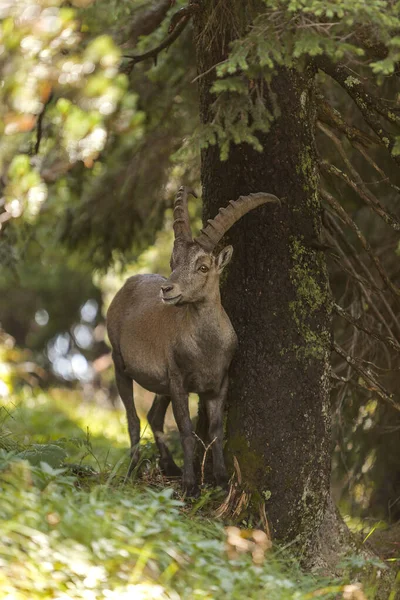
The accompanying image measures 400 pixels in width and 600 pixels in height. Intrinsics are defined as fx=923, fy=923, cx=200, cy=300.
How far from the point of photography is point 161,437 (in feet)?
25.1

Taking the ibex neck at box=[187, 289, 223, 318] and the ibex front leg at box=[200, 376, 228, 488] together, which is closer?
the ibex front leg at box=[200, 376, 228, 488]

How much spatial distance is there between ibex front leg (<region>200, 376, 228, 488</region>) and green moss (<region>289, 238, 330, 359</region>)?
0.67 meters

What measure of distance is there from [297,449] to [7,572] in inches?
105

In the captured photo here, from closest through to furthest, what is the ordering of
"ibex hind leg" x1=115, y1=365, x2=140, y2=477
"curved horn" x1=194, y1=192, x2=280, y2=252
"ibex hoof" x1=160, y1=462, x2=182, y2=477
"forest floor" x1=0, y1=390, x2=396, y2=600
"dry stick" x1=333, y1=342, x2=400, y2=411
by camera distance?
1. "forest floor" x1=0, y1=390, x2=396, y2=600
2. "curved horn" x1=194, y1=192, x2=280, y2=252
3. "dry stick" x1=333, y1=342, x2=400, y2=411
4. "ibex hoof" x1=160, y1=462, x2=182, y2=477
5. "ibex hind leg" x1=115, y1=365, x2=140, y2=477

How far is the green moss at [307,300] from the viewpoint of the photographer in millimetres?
6605

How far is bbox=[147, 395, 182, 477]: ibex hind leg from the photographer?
7.44 meters

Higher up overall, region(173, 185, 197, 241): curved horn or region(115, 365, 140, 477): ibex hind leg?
region(173, 185, 197, 241): curved horn

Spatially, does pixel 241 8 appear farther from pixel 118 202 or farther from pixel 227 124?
pixel 118 202

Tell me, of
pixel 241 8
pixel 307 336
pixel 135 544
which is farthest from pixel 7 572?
pixel 241 8

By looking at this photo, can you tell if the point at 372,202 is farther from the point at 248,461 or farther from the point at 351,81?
the point at 248,461

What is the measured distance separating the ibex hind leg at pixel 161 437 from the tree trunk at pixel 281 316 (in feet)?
2.95

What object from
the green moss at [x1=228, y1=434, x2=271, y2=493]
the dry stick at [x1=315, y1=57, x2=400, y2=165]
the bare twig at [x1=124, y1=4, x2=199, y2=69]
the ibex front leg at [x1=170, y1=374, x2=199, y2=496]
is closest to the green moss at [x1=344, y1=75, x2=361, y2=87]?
the dry stick at [x1=315, y1=57, x2=400, y2=165]

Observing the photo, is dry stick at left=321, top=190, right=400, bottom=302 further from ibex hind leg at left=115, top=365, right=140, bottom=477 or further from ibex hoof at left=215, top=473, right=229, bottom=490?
ibex hind leg at left=115, top=365, right=140, bottom=477

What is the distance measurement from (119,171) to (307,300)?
4878mm
